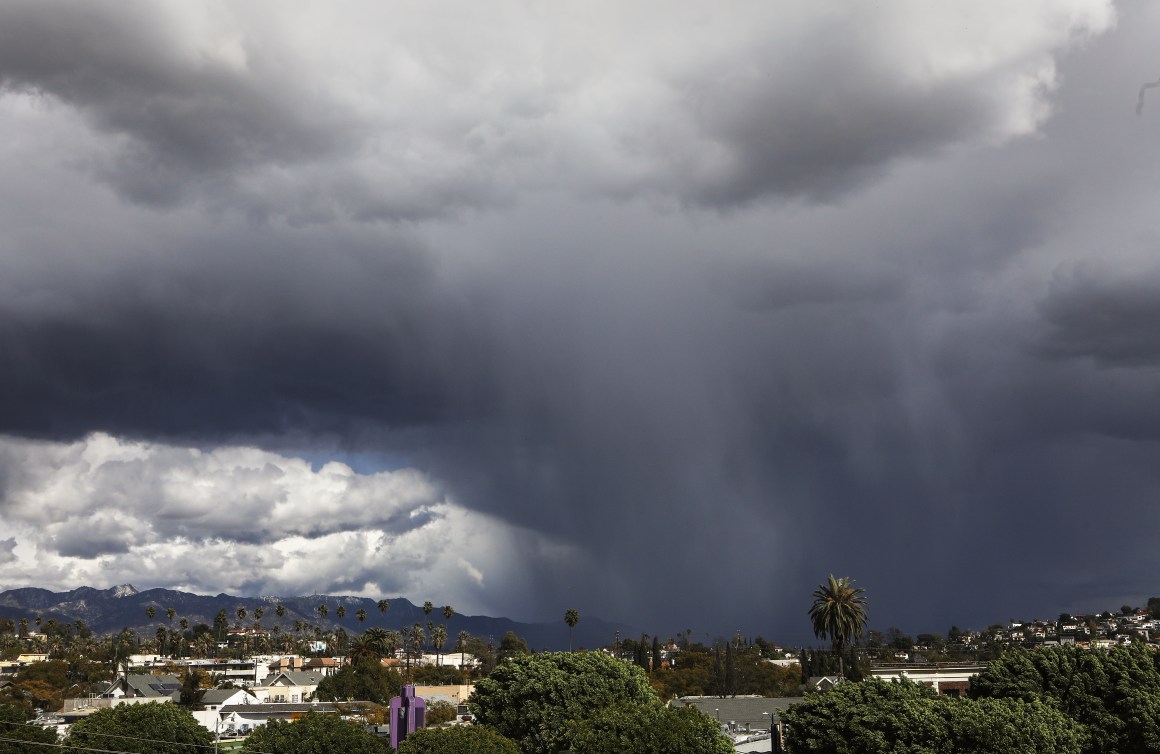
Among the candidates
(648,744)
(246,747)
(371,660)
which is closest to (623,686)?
(648,744)

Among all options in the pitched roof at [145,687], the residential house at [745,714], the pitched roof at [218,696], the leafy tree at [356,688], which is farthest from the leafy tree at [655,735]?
the leafy tree at [356,688]

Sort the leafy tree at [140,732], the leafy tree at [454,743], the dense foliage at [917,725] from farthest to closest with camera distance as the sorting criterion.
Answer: the leafy tree at [140,732]
the leafy tree at [454,743]
the dense foliage at [917,725]

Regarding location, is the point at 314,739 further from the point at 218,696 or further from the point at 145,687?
the point at 145,687

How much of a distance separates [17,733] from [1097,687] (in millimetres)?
80040

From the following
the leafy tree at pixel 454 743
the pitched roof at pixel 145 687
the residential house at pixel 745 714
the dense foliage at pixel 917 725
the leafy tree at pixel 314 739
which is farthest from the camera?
the pitched roof at pixel 145 687

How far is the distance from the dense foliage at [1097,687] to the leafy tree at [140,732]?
59.4 m

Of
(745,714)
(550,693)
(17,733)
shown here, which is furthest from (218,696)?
(550,693)

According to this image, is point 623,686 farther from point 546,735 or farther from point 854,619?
point 854,619

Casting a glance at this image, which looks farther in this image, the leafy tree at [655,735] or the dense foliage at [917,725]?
the leafy tree at [655,735]

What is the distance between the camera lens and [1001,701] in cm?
5641

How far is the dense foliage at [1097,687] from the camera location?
2338 inches

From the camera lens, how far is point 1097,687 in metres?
63.4

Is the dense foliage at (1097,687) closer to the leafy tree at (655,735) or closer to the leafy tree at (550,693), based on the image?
the leafy tree at (655,735)

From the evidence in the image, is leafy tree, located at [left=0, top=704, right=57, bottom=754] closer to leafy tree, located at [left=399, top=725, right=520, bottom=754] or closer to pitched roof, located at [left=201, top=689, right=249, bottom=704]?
leafy tree, located at [left=399, top=725, right=520, bottom=754]
